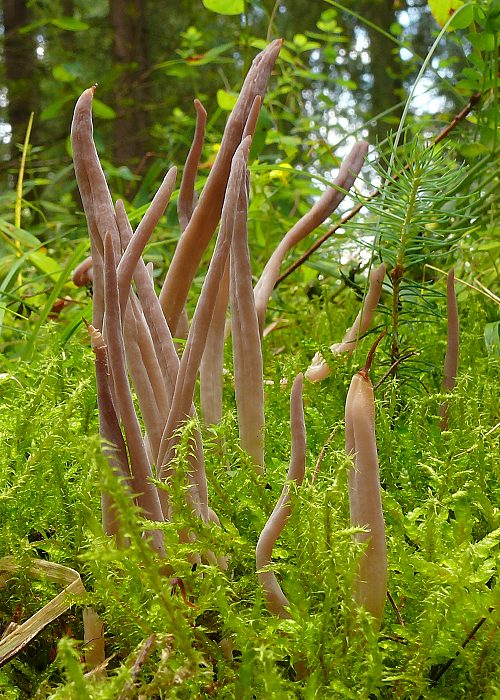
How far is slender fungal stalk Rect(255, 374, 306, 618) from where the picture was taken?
0.50 meters

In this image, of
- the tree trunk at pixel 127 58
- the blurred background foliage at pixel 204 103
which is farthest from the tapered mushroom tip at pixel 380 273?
the tree trunk at pixel 127 58

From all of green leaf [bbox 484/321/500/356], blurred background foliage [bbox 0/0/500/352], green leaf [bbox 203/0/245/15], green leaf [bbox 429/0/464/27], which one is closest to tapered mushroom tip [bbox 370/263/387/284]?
blurred background foliage [bbox 0/0/500/352]

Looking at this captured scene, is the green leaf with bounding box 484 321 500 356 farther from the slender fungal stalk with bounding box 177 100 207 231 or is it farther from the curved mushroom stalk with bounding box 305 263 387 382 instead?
the slender fungal stalk with bounding box 177 100 207 231

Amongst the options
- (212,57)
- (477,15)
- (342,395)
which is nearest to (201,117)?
(342,395)

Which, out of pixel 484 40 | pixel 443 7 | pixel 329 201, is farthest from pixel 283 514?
pixel 443 7

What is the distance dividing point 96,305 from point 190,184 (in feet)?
0.66

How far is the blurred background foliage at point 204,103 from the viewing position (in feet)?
4.74

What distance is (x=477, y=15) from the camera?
1.24 m

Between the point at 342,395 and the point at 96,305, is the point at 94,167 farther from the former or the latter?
the point at 342,395

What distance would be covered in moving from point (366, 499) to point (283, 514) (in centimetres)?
7

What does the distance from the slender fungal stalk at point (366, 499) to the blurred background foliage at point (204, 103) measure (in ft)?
1.53

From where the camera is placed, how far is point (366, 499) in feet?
1.58

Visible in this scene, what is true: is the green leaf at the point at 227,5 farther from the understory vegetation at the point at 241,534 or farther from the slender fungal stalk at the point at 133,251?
the slender fungal stalk at the point at 133,251

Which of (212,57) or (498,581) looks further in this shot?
(212,57)
